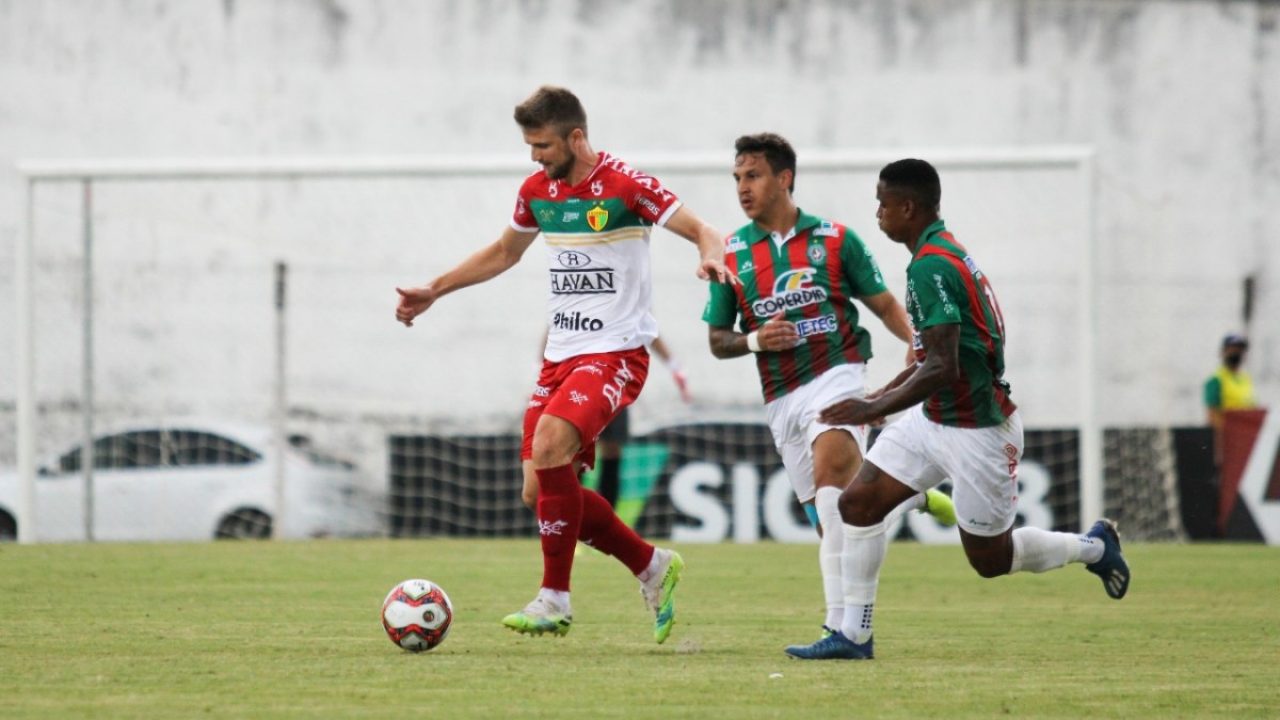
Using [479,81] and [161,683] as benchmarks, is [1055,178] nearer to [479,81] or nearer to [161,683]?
[479,81]

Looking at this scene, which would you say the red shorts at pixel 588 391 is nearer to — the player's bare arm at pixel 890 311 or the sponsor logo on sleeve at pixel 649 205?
the sponsor logo on sleeve at pixel 649 205

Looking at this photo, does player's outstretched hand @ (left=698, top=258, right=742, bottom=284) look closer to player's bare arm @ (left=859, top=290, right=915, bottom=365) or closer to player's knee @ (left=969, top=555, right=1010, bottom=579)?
player's bare arm @ (left=859, top=290, right=915, bottom=365)

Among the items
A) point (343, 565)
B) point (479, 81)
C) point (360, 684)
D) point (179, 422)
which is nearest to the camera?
point (360, 684)

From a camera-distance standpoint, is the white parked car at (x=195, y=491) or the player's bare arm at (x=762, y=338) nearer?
the player's bare arm at (x=762, y=338)

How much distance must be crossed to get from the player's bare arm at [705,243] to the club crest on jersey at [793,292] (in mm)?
285

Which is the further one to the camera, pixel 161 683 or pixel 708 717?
pixel 161 683

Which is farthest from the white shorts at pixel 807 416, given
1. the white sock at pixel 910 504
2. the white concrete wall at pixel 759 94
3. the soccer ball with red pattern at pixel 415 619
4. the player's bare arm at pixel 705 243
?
the white concrete wall at pixel 759 94

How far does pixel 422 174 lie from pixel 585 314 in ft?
30.0

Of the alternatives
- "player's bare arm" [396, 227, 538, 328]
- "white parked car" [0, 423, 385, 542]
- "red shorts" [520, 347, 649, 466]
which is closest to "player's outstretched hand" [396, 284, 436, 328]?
"player's bare arm" [396, 227, 538, 328]

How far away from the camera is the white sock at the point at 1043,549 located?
25.8 ft

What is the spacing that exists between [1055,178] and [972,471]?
1708cm

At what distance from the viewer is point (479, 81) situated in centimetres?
2517

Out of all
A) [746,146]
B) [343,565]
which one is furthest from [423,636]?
[343,565]

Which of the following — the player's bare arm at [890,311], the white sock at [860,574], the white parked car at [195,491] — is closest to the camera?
the white sock at [860,574]
